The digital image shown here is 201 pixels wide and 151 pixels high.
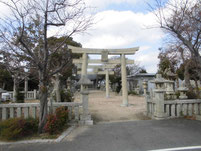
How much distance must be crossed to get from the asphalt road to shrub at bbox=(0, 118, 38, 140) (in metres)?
0.35

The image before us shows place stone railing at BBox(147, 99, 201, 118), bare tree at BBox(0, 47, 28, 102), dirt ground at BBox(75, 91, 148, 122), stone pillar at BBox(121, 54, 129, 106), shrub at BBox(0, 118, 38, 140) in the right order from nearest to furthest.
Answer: shrub at BBox(0, 118, 38, 140), bare tree at BBox(0, 47, 28, 102), stone railing at BBox(147, 99, 201, 118), dirt ground at BBox(75, 91, 148, 122), stone pillar at BBox(121, 54, 129, 106)

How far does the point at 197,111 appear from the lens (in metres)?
5.80

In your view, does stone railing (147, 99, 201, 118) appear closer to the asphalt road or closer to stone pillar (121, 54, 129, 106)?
the asphalt road

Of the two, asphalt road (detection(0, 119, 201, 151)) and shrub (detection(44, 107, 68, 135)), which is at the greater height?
shrub (detection(44, 107, 68, 135))

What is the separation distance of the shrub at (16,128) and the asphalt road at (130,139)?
353mm

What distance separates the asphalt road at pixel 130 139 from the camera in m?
3.25

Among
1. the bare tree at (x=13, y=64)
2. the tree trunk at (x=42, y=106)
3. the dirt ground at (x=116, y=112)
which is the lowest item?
the dirt ground at (x=116, y=112)

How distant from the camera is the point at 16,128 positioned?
3.80 meters

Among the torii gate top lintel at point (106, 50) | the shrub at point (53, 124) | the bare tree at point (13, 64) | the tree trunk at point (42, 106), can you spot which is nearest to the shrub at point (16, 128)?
the tree trunk at point (42, 106)

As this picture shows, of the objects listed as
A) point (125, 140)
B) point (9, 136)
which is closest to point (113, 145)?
point (125, 140)

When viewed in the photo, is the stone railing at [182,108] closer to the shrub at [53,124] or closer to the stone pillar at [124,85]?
the stone pillar at [124,85]

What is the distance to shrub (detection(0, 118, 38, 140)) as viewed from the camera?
3.72 m

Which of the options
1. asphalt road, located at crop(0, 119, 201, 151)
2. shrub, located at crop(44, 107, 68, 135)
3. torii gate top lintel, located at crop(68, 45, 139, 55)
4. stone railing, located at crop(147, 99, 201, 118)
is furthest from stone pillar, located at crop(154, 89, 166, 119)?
torii gate top lintel, located at crop(68, 45, 139, 55)

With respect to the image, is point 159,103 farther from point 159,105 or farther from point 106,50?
point 106,50
